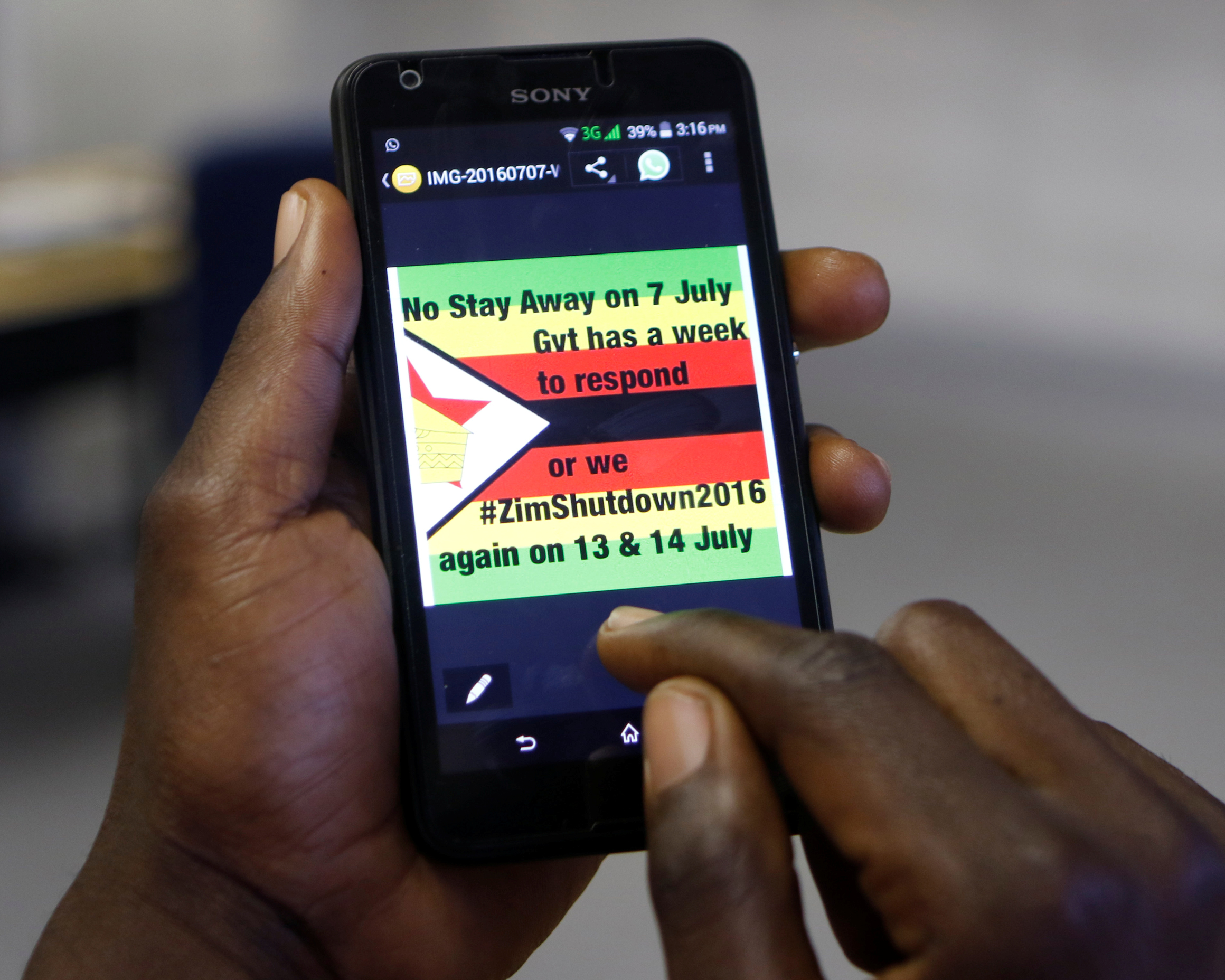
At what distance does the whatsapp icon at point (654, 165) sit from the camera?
622mm

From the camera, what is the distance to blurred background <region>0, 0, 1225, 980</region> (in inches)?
50.1

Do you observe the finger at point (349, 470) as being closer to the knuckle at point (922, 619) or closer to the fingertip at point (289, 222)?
the fingertip at point (289, 222)

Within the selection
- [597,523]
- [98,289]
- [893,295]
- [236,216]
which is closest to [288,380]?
[597,523]

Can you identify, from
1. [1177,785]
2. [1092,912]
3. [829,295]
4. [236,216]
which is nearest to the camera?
[1092,912]

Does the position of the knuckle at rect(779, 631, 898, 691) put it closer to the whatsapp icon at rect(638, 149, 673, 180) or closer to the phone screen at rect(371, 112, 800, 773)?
the phone screen at rect(371, 112, 800, 773)

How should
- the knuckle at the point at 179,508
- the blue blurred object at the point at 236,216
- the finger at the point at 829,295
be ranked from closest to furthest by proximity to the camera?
1. the knuckle at the point at 179,508
2. the finger at the point at 829,295
3. the blue blurred object at the point at 236,216

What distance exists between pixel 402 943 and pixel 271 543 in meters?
0.23

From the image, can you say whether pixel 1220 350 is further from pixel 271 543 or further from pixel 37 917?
pixel 37 917

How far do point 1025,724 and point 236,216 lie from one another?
36.1 inches

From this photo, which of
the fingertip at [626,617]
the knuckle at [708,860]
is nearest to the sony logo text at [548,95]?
the fingertip at [626,617]

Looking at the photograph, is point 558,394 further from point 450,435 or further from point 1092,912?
point 1092,912

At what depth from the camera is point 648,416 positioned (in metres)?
0.60

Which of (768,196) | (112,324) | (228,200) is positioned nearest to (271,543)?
(768,196)

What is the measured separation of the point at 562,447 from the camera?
1.92 ft
